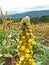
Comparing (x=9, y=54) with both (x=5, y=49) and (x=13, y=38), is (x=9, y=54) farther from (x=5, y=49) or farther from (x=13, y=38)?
(x=13, y=38)

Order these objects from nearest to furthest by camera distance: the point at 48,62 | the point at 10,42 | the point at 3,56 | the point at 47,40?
the point at 48,62, the point at 3,56, the point at 10,42, the point at 47,40

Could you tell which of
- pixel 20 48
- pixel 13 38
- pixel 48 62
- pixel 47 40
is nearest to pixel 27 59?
pixel 20 48

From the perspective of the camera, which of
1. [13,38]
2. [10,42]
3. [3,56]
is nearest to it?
[3,56]

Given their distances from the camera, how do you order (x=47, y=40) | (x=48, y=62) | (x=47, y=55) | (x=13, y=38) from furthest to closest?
(x=47, y=40) → (x=13, y=38) → (x=47, y=55) → (x=48, y=62)

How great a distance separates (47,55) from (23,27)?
336cm

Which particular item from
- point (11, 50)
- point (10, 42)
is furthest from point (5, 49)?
point (10, 42)

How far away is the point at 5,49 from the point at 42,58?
3.89 feet

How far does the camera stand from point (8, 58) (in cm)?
493

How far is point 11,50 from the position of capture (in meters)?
5.22

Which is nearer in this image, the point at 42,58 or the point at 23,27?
the point at 23,27

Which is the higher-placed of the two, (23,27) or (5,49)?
(23,27)

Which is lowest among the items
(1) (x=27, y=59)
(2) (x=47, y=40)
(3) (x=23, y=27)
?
(2) (x=47, y=40)

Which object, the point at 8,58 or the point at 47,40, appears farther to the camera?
the point at 47,40

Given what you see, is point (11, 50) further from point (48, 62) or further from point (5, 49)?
point (48, 62)
